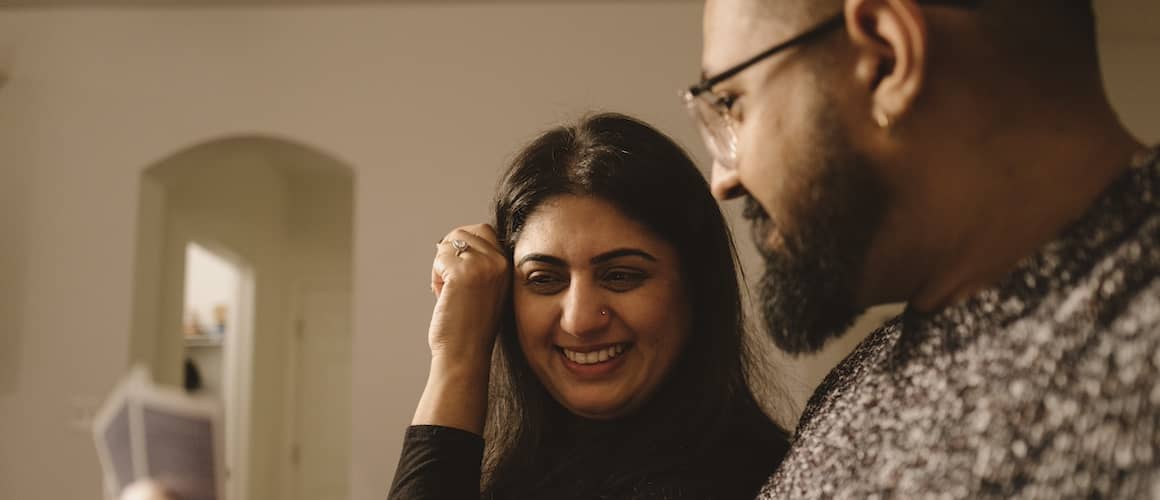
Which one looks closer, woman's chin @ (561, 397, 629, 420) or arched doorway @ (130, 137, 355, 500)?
woman's chin @ (561, 397, 629, 420)

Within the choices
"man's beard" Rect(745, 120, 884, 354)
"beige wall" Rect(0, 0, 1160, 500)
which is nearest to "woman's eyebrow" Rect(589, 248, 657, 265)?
"man's beard" Rect(745, 120, 884, 354)

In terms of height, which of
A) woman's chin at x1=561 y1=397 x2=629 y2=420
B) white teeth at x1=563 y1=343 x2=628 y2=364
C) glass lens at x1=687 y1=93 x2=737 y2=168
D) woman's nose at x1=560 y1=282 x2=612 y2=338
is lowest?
woman's chin at x1=561 y1=397 x2=629 y2=420

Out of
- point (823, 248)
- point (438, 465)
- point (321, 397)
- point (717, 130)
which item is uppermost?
point (717, 130)

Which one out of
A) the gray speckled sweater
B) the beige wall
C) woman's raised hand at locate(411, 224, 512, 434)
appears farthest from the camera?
the beige wall

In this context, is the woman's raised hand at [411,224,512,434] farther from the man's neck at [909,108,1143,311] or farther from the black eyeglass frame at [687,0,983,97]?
the man's neck at [909,108,1143,311]

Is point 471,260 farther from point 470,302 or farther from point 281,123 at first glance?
point 281,123

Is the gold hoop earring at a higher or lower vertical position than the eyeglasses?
lower

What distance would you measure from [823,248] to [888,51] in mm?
139

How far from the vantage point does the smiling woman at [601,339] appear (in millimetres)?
1021

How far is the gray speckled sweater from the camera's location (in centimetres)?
44

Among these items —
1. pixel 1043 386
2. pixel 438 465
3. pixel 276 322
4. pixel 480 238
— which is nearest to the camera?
pixel 1043 386

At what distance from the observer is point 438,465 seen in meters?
0.97

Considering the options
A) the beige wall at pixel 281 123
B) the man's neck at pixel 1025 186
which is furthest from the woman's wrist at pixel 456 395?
the beige wall at pixel 281 123

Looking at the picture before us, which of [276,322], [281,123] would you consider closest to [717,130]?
[281,123]
